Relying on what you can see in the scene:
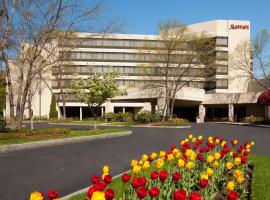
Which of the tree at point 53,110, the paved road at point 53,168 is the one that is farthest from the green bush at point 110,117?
the paved road at point 53,168

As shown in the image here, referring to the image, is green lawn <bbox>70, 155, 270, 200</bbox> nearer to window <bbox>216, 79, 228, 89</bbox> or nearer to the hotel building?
the hotel building

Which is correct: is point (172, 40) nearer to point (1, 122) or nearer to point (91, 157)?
point (1, 122)

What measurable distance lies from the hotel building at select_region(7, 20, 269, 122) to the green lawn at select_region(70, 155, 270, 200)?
43.7 meters

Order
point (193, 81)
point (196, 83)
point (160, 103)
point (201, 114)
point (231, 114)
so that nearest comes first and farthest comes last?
1. point (160, 103)
2. point (231, 114)
3. point (201, 114)
4. point (193, 81)
5. point (196, 83)

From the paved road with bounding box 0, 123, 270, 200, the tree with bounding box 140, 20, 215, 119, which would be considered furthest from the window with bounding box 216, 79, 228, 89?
the paved road with bounding box 0, 123, 270, 200

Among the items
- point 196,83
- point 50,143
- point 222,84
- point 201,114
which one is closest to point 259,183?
point 50,143

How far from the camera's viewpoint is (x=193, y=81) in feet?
236

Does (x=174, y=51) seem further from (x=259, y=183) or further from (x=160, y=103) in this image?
(x=259, y=183)

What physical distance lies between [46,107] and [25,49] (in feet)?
159

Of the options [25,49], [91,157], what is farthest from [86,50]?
[91,157]

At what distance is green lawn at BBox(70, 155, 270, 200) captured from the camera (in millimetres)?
6507

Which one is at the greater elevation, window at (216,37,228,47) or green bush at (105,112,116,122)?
window at (216,37,228,47)

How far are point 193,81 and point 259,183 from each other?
65.4 m

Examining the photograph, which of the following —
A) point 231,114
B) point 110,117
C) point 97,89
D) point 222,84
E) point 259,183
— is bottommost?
point 110,117
